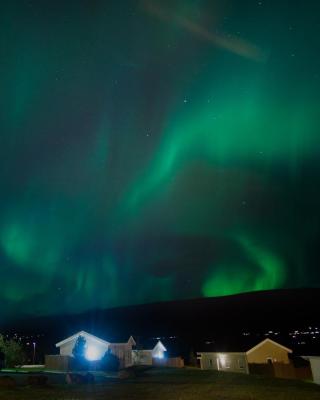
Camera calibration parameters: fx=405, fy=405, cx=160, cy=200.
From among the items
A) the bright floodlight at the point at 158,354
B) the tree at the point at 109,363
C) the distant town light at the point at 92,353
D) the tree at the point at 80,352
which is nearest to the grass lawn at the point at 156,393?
the tree at the point at 109,363

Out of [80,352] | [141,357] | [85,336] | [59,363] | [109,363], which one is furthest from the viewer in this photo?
[141,357]

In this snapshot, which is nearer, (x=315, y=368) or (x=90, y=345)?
(x=315, y=368)

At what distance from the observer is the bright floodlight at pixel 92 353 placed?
62612mm

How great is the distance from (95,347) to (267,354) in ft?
86.8

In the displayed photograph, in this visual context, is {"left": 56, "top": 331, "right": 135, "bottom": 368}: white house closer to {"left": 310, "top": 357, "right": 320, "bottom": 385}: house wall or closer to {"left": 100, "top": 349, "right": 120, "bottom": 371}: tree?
{"left": 100, "top": 349, "right": 120, "bottom": 371}: tree

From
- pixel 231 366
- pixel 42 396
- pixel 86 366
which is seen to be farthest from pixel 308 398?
pixel 86 366

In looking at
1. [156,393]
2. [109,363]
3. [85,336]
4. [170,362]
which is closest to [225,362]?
[170,362]

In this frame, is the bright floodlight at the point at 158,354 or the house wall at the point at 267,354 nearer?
the house wall at the point at 267,354

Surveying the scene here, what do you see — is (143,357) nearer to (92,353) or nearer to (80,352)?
(92,353)

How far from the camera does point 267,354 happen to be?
195ft

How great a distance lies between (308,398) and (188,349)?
50.0 metres

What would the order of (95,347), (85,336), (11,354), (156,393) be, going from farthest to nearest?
(11,354) < (85,336) < (95,347) < (156,393)

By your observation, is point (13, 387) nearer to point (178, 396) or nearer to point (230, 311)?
point (178, 396)

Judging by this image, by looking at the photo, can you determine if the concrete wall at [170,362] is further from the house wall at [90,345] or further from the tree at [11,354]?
the tree at [11,354]
